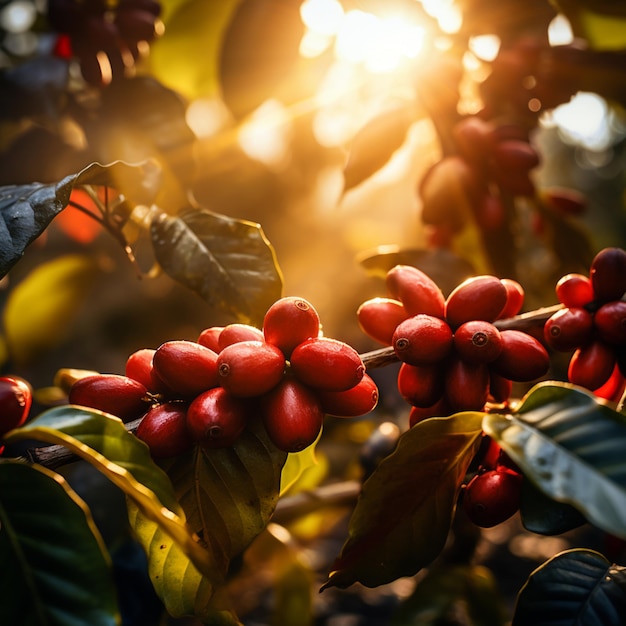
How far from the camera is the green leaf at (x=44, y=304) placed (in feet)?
4.35

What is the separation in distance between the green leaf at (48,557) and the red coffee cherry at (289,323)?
9.1 inches

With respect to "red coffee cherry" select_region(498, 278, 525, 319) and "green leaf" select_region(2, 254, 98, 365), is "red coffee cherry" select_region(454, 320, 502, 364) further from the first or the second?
"green leaf" select_region(2, 254, 98, 365)

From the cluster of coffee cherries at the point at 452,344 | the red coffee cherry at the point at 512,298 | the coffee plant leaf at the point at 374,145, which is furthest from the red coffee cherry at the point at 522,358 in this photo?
the coffee plant leaf at the point at 374,145

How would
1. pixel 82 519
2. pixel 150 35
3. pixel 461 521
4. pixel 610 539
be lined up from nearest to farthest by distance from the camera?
pixel 82 519, pixel 610 539, pixel 150 35, pixel 461 521

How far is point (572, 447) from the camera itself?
47 centimetres

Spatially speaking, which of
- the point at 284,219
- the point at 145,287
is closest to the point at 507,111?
the point at 284,219

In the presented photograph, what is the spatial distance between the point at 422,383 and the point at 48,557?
38 centimetres

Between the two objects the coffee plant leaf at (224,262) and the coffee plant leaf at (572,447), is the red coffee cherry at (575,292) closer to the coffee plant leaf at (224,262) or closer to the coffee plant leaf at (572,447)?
the coffee plant leaf at (572,447)

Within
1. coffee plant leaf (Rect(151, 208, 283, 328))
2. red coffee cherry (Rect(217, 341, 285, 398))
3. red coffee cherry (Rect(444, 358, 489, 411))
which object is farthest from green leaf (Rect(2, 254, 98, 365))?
red coffee cherry (Rect(444, 358, 489, 411))

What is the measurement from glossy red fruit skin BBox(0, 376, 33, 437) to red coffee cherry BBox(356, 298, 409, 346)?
1.21 feet

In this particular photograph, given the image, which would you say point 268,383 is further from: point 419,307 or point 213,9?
point 213,9

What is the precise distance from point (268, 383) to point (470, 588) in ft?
3.13

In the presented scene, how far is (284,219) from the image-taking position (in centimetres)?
278

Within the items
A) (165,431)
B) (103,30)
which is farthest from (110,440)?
(103,30)
